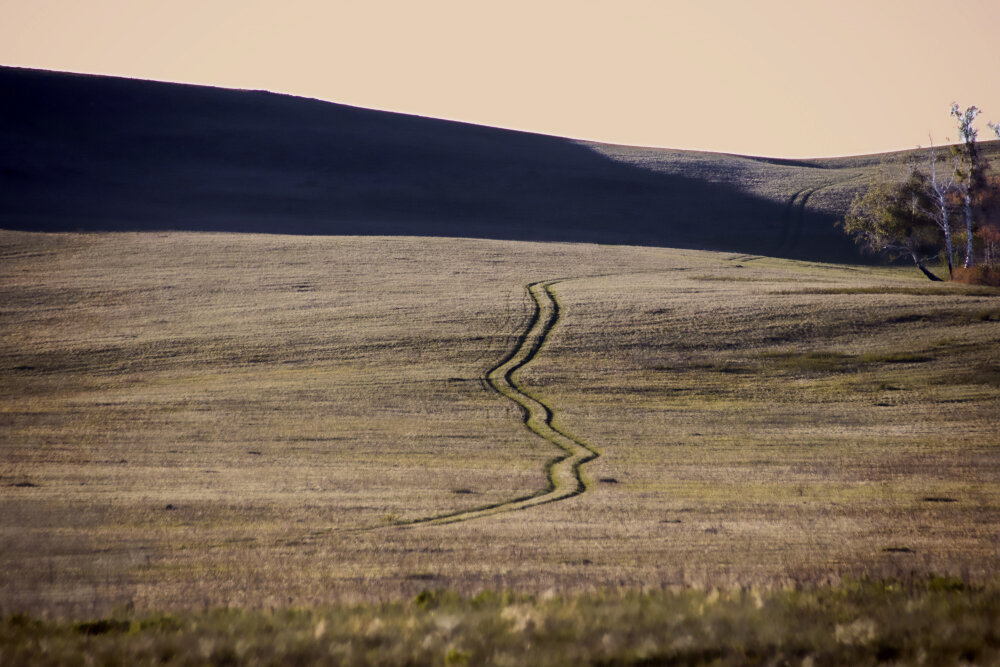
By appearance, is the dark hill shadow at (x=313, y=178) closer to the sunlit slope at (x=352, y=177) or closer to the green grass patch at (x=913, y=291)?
the sunlit slope at (x=352, y=177)

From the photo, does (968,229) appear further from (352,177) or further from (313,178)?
(313,178)

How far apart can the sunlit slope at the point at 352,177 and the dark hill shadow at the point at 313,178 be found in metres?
0.25

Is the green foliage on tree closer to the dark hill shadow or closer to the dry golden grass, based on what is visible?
the dry golden grass

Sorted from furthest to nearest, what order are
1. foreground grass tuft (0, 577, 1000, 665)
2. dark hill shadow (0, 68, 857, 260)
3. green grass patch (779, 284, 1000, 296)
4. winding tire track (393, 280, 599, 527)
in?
dark hill shadow (0, 68, 857, 260)
green grass patch (779, 284, 1000, 296)
winding tire track (393, 280, 599, 527)
foreground grass tuft (0, 577, 1000, 665)

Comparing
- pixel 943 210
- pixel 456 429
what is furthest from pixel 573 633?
pixel 943 210

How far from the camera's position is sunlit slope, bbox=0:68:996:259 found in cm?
6631

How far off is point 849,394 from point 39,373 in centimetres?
2671

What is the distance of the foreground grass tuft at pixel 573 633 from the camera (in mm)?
6457

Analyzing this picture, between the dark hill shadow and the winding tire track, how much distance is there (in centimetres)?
2918

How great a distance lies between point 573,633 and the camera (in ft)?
22.9

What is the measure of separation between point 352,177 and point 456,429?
6265cm

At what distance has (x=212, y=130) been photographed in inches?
3524

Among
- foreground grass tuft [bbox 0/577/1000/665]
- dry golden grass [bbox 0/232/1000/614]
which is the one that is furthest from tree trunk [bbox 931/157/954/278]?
foreground grass tuft [bbox 0/577/1000/665]

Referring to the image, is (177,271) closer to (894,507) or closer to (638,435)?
(638,435)
